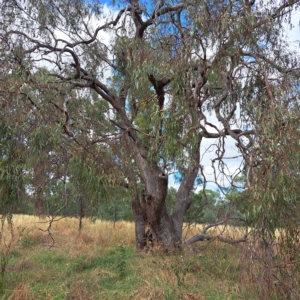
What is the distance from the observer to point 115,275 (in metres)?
4.98

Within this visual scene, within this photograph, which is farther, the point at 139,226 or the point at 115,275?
the point at 139,226

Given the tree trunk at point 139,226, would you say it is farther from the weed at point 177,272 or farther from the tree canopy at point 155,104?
the weed at point 177,272

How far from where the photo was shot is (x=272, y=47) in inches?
221

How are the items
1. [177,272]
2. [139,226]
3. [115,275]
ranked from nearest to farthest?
[177,272] → [115,275] → [139,226]

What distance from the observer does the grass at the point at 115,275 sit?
401cm

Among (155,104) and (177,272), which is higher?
(155,104)

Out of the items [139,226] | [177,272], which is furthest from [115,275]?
[139,226]

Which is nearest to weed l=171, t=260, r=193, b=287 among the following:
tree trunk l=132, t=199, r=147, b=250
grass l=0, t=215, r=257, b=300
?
grass l=0, t=215, r=257, b=300

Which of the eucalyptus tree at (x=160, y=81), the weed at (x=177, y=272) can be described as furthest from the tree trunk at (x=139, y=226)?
the weed at (x=177, y=272)

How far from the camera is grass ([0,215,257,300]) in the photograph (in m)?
4.01

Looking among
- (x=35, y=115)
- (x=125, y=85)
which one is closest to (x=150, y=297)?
(x=35, y=115)

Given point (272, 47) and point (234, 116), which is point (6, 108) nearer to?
point (234, 116)

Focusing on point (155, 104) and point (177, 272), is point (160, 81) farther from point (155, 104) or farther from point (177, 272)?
point (177, 272)

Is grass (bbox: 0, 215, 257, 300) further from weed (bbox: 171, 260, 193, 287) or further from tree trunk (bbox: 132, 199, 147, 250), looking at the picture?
tree trunk (bbox: 132, 199, 147, 250)
